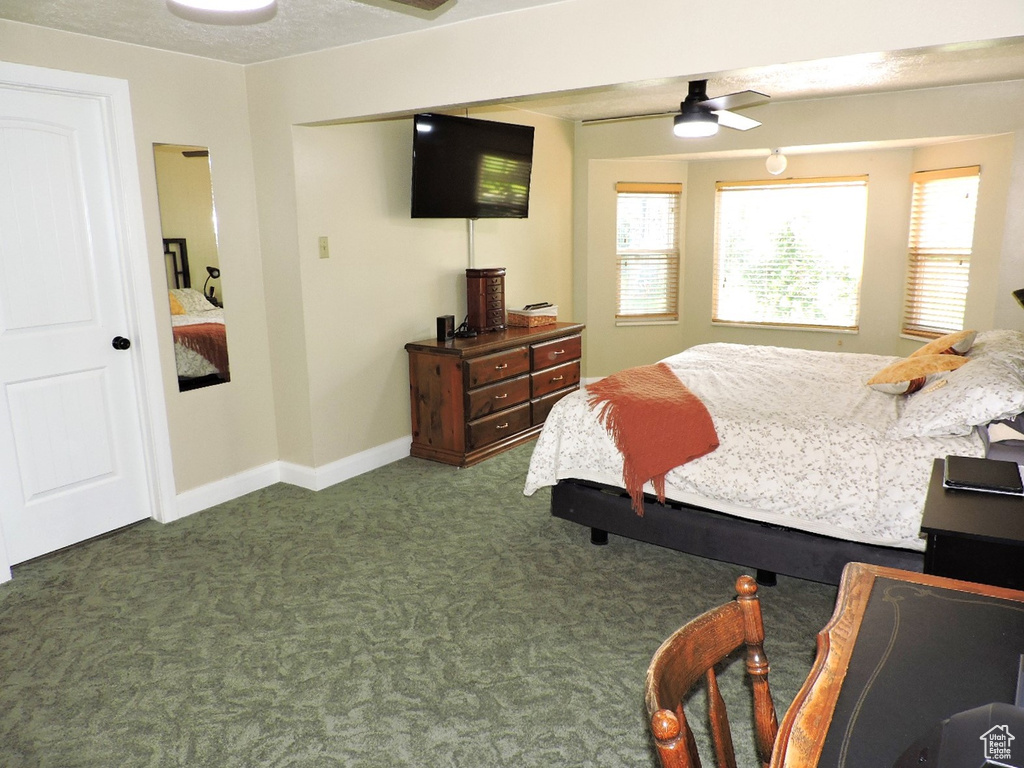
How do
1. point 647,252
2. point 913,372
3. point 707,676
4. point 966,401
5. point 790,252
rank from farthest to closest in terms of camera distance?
point 647,252
point 790,252
point 913,372
point 966,401
point 707,676

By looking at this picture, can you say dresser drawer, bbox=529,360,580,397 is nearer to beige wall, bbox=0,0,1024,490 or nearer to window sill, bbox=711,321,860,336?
beige wall, bbox=0,0,1024,490

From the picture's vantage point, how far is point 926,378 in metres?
3.17

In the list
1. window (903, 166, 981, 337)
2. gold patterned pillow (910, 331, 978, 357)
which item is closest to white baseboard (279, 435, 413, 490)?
gold patterned pillow (910, 331, 978, 357)

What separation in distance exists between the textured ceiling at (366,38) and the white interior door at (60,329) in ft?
1.40

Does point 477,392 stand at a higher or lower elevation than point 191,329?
lower

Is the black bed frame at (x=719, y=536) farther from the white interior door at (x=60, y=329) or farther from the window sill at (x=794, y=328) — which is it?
the window sill at (x=794, y=328)

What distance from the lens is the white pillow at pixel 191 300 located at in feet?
12.2

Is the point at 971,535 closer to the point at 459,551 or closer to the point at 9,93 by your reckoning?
the point at 459,551

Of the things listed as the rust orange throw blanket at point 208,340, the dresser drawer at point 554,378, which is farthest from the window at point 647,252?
the rust orange throw blanket at point 208,340

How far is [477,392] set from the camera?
14.9 feet

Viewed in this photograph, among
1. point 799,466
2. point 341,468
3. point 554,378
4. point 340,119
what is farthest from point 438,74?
point 554,378

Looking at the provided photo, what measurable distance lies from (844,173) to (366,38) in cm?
428

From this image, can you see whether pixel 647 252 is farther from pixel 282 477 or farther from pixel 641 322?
→ pixel 282 477

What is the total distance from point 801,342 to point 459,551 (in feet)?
13.9
